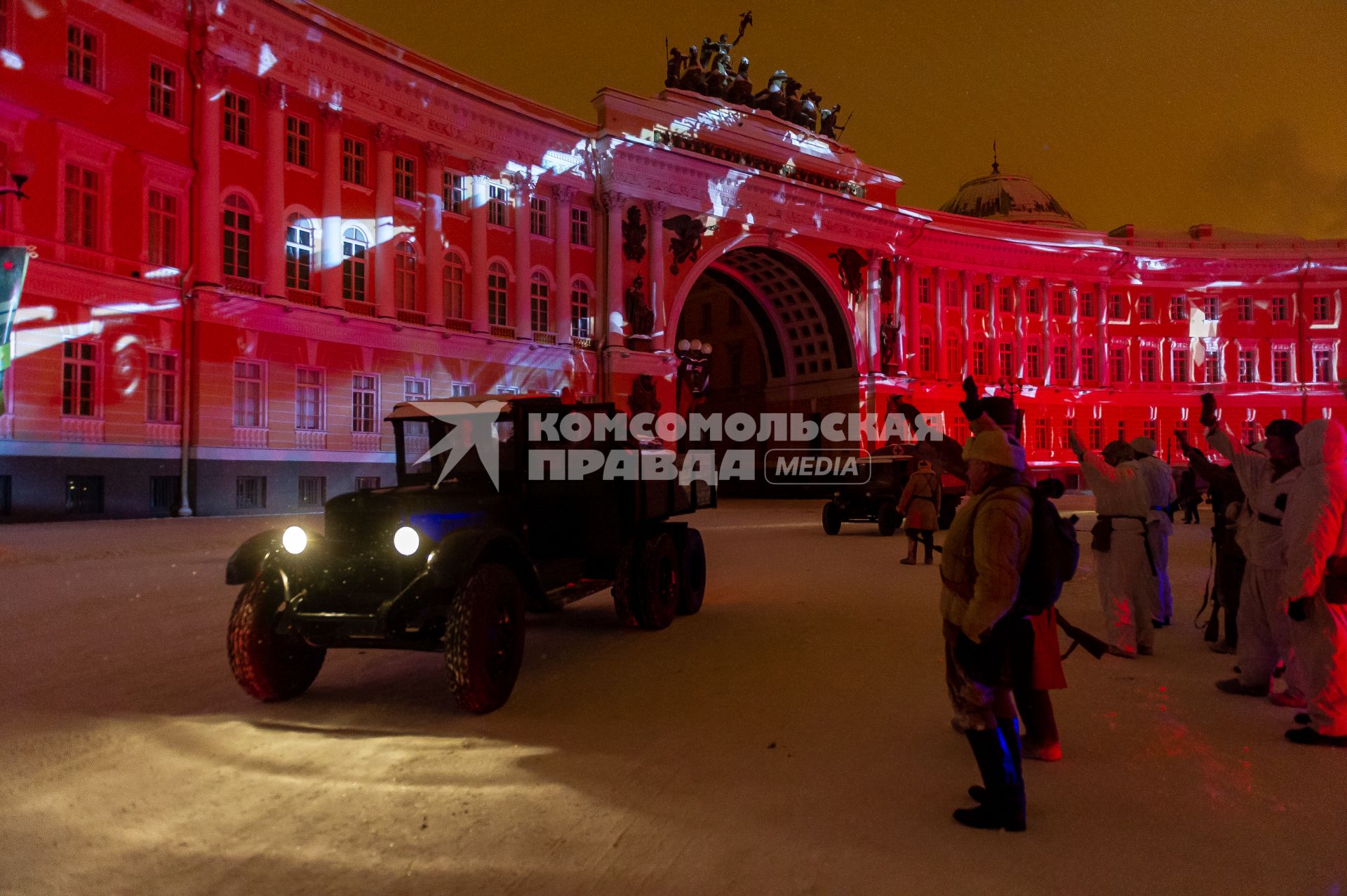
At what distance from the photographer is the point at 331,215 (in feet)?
89.5

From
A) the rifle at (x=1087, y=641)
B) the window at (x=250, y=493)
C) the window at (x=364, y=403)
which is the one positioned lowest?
the rifle at (x=1087, y=641)

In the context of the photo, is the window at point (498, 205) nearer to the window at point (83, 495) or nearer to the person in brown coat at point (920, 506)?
the window at point (83, 495)

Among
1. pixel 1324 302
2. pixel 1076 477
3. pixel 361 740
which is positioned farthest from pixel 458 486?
pixel 1324 302

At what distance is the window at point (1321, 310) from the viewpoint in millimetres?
54031

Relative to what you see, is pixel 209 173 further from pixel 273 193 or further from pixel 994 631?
pixel 994 631

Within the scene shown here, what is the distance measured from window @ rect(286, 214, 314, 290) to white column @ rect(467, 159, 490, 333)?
19.0ft

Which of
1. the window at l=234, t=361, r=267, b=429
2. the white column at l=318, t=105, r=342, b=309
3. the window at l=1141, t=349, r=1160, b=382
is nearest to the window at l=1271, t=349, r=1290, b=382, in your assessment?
the window at l=1141, t=349, r=1160, b=382

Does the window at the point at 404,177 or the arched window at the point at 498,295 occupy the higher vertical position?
the window at the point at 404,177

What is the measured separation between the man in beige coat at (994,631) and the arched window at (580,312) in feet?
104

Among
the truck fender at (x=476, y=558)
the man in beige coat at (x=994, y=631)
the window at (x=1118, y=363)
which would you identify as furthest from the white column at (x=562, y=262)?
the window at (x=1118, y=363)

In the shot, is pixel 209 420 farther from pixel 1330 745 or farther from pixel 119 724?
pixel 1330 745

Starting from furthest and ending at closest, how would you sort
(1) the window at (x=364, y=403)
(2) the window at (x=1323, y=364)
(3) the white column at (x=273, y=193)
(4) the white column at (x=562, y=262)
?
(2) the window at (x=1323, y=364) < (4) the white column at (x=562, y=262) < (1) the window at (x=364, y=403) < (3) the white column at (x=273, y=193)

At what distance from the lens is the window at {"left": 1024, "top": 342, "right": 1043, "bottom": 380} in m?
50.2

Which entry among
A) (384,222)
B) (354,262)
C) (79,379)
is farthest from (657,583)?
(384,222)
